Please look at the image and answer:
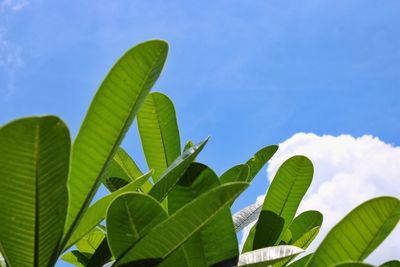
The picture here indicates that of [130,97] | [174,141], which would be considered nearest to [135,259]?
[130,97]

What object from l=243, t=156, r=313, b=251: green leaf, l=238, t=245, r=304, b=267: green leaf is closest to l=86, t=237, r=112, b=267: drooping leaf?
l=238, t=245, r=304, b=267: green leaf

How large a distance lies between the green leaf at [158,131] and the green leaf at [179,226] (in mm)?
779

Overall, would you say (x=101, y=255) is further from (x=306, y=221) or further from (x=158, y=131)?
(x=306, y=221)

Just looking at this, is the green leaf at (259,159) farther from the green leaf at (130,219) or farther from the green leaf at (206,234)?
the green leaf at (130,219)

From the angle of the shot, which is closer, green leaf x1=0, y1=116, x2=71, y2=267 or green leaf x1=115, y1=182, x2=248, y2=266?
green leaf x1=0, y1=116, x2=71, y2=267

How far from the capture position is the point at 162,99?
193 centimetres

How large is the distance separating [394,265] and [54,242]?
2.61 ft

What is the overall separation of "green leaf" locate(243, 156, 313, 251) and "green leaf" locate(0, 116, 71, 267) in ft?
2.34

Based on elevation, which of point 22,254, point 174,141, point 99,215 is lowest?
point 22,254

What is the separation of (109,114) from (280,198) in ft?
2.34

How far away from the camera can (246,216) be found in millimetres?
2061

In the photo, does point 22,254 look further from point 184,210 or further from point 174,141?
point 174,141

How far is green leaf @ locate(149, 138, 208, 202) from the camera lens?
1.34 m

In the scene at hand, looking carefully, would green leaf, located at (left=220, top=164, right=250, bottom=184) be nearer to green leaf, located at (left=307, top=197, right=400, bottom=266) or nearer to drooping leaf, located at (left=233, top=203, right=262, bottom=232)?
drooping leaf, located at (left=233, top=203, right=262, bottom=232)
